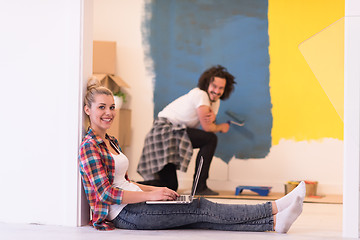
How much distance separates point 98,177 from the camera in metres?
2.27

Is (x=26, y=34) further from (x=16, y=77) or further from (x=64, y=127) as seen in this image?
(x=64, y=127)

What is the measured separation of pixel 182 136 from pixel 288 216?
1.89 metres

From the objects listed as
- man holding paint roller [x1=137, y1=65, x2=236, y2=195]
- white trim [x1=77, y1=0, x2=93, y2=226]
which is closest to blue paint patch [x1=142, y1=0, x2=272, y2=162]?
man holding paint roller [x1=137, y1=65, x2=236, y2=195]

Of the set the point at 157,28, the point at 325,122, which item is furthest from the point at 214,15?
the point at 325,122

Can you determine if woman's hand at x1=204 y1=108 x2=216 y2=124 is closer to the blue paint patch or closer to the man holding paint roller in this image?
the man holding paint roller

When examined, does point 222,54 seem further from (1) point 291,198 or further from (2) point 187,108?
(1) point 291,198

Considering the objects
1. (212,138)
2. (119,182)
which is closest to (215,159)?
(212,138)

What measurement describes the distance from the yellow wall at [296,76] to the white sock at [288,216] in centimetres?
247

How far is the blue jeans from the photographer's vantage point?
2.30 meters

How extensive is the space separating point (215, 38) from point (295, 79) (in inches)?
33.2

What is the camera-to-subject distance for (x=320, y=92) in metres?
4.66

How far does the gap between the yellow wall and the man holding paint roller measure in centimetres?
70

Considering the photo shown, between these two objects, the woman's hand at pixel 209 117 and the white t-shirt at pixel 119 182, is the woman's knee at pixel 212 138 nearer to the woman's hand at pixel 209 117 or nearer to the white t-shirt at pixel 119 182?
the woman's hand at pixel 209 117

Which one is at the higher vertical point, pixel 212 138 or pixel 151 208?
pixel 212 138
